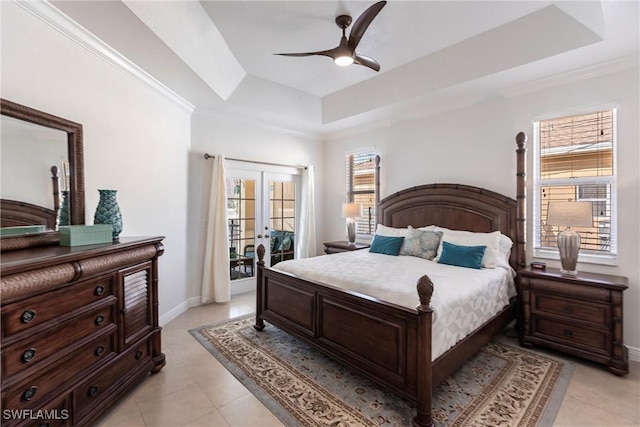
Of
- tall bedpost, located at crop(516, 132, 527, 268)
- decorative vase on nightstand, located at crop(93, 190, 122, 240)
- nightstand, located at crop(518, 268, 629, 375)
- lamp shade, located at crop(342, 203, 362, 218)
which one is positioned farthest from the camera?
lamp shade, located at crop(342, 203, 362, 218)

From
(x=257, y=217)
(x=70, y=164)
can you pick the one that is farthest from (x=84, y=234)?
(x=257, y=217)

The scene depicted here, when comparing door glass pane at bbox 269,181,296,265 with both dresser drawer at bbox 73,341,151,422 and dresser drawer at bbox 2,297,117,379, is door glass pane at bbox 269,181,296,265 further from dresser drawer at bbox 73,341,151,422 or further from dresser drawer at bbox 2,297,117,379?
dresser drawer at bbox 2,297,117,379

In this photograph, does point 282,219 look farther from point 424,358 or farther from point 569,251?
point 569,251

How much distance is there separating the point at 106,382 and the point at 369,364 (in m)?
1.83

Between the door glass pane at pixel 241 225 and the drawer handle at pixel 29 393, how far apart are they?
121 inches

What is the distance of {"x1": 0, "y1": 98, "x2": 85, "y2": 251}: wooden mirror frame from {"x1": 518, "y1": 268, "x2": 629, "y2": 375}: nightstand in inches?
159

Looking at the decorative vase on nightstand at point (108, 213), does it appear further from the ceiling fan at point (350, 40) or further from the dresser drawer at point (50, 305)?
the ceiling fan at point (350, 40)

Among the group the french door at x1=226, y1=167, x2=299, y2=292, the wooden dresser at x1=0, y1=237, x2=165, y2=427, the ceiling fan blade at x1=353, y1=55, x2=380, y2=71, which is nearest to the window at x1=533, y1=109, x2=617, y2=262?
the ceiling fan blade at x1=353, y1=55, x2=380, y2=71

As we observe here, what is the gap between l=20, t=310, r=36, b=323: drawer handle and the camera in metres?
1.44

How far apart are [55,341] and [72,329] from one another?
110 mm

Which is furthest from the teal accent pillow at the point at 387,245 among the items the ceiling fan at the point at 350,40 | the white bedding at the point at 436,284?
the ceiling fan at the point at 350,40

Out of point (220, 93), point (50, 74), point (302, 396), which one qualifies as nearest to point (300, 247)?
point (220, 93)

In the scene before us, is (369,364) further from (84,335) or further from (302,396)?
(84,335)

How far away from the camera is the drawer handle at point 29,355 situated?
144 cm
